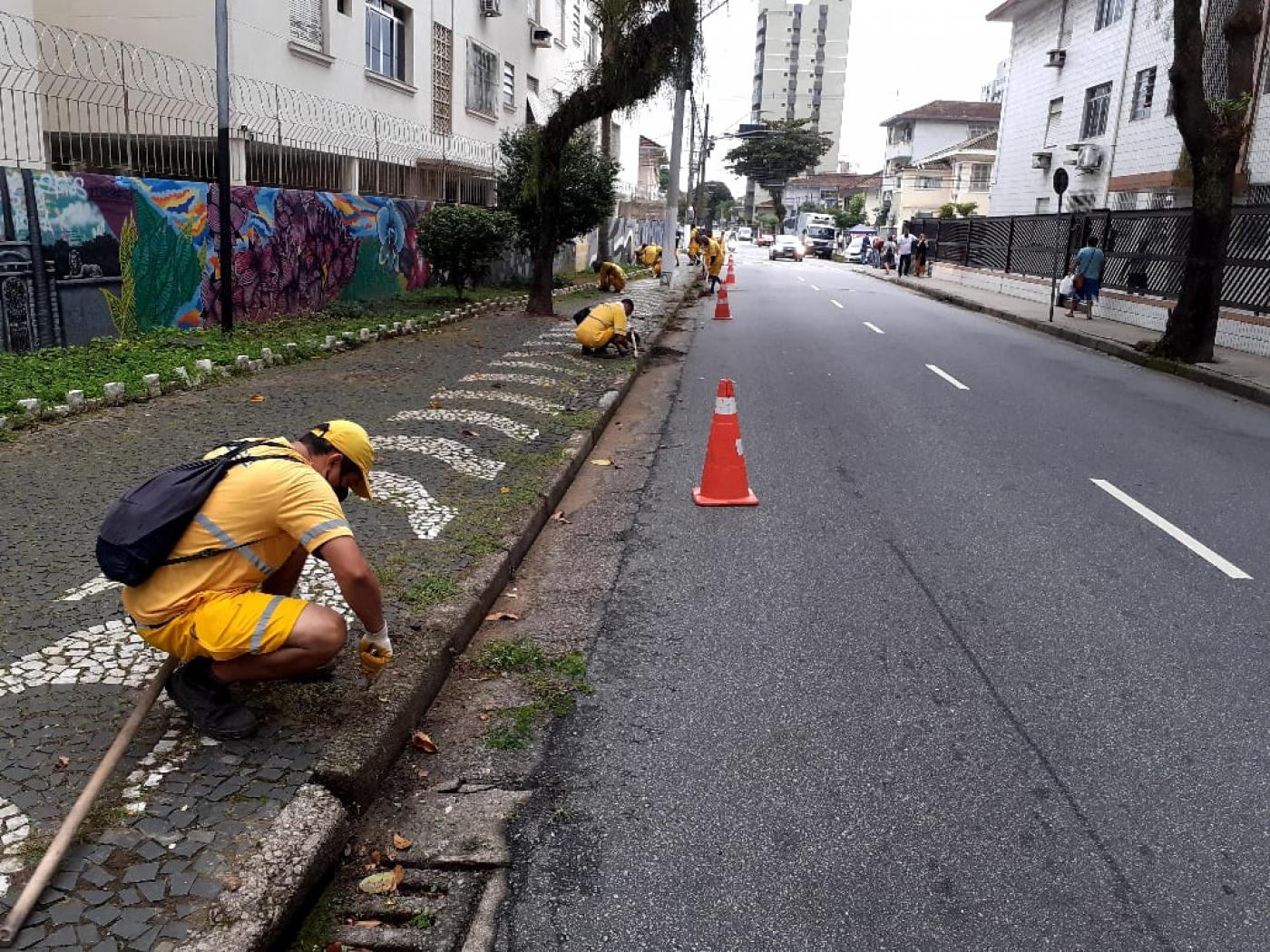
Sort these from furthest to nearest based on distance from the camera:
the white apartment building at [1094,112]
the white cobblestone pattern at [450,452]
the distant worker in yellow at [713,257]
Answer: the distant worker in yellow at [713,257] < the white apartment building at [1094,112] < the white cobblestone pattern at [450,452]

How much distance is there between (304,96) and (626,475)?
1081 centimetres

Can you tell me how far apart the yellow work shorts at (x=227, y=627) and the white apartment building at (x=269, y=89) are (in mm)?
8493

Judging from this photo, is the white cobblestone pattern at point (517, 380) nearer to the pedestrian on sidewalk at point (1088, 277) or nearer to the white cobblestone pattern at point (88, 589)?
the white cobblestone pattern at point (88, 589)

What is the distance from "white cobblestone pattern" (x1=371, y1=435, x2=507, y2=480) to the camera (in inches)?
283

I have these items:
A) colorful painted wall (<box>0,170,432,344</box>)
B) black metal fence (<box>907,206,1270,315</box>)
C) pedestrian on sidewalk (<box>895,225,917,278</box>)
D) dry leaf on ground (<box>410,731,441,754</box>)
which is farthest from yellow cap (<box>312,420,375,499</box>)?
pedestrian on sidewalk (<box>895,225,917,278</box>)

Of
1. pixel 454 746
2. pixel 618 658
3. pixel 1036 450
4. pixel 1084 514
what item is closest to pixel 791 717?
pixel 618 658

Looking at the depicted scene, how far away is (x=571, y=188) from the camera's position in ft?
62.7

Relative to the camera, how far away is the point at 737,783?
354 centimetres

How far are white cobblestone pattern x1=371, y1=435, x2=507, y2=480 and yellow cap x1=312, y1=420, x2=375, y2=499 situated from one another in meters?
3.30

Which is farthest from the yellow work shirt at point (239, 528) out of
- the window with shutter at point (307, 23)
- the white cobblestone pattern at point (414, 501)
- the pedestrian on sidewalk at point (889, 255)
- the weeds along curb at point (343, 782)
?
the pedestrian on sidewalk at point (889, 255)

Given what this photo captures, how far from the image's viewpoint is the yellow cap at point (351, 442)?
11.9 feet

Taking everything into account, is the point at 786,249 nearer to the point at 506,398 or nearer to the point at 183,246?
the point at 183,246

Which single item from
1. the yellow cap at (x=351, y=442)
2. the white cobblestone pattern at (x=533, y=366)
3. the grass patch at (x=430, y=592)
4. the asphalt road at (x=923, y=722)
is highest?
the yellow cap at (x=351, y=442)

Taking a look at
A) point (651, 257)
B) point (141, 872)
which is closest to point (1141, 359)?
point (141, 872)
